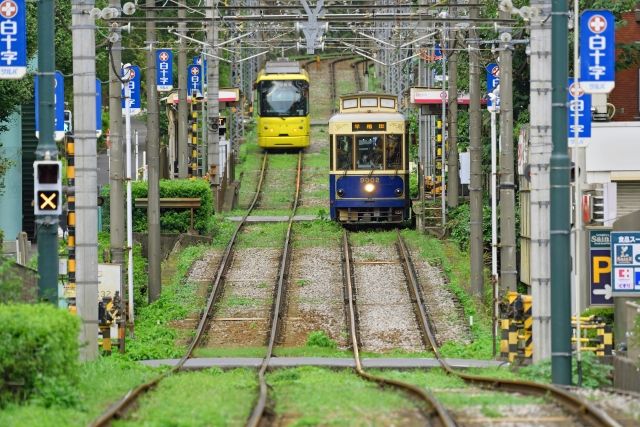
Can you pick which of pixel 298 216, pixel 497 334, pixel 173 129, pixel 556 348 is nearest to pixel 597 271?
pixel 497 334

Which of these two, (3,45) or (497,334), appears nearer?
(3,45)

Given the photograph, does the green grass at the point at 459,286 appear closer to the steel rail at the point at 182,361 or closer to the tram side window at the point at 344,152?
the tram side window at the point at 344,152

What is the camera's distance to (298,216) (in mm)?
46812

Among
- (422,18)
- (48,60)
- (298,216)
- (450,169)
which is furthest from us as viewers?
(298,216)

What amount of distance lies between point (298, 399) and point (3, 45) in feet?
24.7

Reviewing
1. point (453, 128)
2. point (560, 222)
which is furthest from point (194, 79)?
point (560, 222)

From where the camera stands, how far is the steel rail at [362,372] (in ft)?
50.4

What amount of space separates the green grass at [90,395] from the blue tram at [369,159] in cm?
1906

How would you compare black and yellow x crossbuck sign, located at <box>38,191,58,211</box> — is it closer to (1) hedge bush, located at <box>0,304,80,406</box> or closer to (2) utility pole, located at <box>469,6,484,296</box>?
(1) hedge bush, located at <box>0,304,80,406</box>

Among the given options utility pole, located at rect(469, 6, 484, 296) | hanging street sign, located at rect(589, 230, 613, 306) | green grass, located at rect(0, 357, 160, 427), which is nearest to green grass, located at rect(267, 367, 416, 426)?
green grass, located at rect(0, 357, 160, 427)

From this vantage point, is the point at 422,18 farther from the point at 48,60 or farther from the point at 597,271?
the point at 48,60

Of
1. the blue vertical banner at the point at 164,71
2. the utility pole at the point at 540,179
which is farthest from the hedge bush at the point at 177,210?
the utility pole at the point at 540,179

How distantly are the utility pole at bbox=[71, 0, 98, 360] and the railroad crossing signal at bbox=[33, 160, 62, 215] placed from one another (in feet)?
8.52

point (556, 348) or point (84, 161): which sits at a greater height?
point (84, 161)
